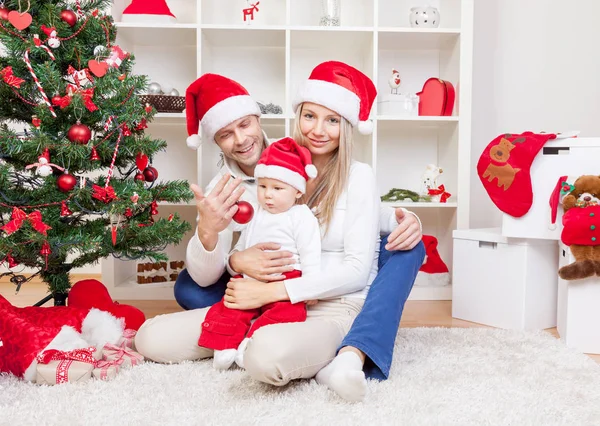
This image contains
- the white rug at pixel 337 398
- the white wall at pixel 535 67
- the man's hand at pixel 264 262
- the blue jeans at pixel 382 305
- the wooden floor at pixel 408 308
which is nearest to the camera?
the white rug at pixel 337 398

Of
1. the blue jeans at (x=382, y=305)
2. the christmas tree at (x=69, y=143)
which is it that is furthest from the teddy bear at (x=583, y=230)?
the christmas tree at (x=69, y=143)

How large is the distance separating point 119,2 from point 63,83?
3.34 ft

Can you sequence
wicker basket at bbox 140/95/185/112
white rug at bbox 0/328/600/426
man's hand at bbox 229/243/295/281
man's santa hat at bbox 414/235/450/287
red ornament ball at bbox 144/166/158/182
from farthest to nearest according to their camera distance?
man's santa hat at bbox 414/235/450/287 < wicker basket at bbox 140/95/185/112 < red ornament ball at bbox 144/166/158/182 < man's hand at bbox 229/243/295/281 < white rug at bbox 0/328/600/426

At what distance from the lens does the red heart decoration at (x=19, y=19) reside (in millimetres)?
1538

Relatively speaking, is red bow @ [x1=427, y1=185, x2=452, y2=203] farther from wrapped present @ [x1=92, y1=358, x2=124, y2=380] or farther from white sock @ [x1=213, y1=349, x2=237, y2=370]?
wrapped present @ [x1=92, y1=358, x2=124, y2=380]

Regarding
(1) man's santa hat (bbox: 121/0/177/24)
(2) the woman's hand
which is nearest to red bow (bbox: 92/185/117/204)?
(2) the woman's hand

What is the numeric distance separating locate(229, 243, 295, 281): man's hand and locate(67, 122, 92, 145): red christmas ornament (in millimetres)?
566

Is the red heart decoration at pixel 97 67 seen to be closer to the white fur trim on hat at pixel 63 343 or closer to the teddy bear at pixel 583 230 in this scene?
the white fur trim on hat at pixel 63 343

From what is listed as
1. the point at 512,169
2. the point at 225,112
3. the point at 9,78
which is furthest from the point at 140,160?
the point at 512,169

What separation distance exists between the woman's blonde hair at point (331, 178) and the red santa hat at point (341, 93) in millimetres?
39

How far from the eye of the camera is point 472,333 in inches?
71.5

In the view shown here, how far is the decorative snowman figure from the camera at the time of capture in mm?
2482

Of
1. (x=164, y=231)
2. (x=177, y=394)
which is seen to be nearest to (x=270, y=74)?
(x=164, y=231)

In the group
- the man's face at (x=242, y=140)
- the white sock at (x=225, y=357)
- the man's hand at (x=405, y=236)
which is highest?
the man's face at (x=242, y=140)
